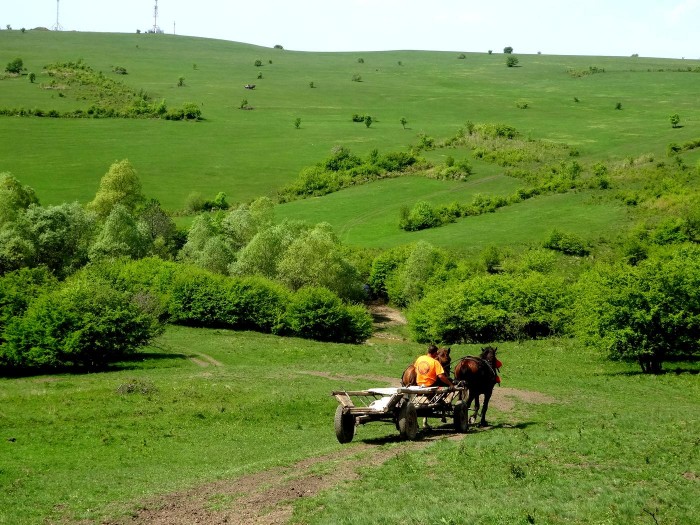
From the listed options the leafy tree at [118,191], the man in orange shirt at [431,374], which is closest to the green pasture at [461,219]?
the leafy tree at [118,191]

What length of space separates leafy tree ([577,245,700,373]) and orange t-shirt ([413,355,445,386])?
3037 cm

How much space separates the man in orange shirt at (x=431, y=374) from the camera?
2738 cm

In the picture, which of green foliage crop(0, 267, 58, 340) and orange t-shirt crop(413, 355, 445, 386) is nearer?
orange t-shirt crop(413, 355, 445, 386)

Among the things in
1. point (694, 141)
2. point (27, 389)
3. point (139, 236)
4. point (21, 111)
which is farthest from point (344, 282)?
point (21, 111)

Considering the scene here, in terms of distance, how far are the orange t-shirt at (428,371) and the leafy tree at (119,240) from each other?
242 ft

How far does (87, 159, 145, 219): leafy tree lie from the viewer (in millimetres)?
116875

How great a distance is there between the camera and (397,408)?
25.8 metres

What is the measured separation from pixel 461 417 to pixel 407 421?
9.02 feet

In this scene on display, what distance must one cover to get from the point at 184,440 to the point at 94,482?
801 cm

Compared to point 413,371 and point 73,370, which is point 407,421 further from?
point 73,370

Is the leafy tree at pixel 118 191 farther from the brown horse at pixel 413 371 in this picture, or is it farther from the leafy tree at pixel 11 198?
the brown horse at pixel 413 371

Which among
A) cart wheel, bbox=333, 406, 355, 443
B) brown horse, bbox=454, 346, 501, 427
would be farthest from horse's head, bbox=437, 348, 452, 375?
cart wheel, bbox=333, 406, 355, 443

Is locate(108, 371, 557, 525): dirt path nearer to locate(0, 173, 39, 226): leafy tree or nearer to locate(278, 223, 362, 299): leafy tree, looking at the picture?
locate(278, 223, 362, 299): leafy tree

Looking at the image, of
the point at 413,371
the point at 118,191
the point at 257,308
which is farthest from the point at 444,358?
the point at 118,191
